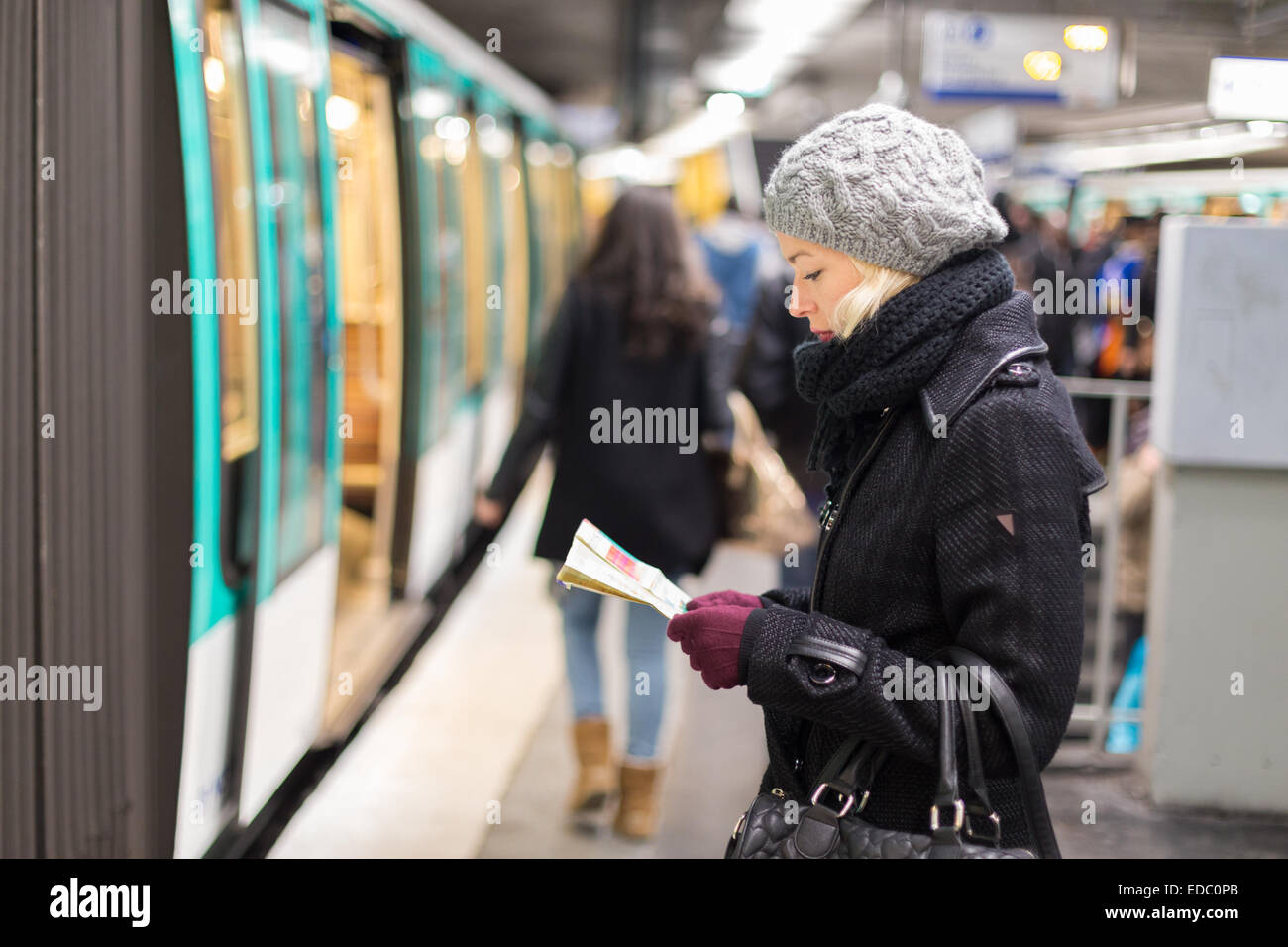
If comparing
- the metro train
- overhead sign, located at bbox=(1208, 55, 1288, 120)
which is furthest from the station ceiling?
the metro train

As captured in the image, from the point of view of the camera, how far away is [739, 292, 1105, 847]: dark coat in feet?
5.03

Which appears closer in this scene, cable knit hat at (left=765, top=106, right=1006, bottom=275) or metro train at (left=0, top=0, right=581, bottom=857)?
cable knit hat at (left=765, top=106, right=1006, bottom=275)

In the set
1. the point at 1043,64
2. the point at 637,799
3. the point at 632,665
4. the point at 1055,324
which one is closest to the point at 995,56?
the point at 1043,64

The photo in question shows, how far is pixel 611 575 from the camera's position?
A: 177 centimetres

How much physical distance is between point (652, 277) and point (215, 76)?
53.5 inches

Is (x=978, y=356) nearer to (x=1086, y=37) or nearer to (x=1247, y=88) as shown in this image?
(x=1247, y=88)

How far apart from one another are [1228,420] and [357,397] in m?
5.43

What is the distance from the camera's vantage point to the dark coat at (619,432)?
12.7 ft

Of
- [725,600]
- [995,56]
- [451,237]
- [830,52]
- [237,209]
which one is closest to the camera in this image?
[725,600]

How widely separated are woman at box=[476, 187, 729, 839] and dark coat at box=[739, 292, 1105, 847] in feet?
7.24

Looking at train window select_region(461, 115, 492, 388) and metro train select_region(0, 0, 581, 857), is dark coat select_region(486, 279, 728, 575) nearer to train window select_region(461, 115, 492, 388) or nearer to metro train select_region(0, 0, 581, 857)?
metro train select_region(0, 0, 581, 857)

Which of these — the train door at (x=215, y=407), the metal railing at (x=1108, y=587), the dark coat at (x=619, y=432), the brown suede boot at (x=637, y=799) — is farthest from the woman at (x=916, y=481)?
the metal railing at (x=1108, y=587)
